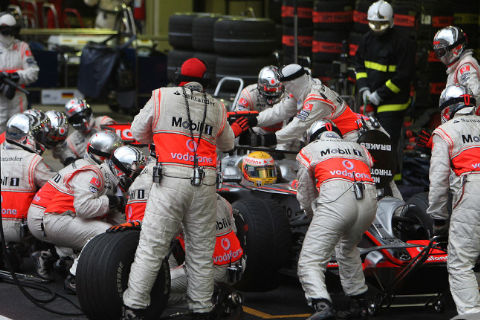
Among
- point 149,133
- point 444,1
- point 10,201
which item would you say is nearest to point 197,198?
point 149,133

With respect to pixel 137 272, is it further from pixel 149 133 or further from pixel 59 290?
pixel 59 290

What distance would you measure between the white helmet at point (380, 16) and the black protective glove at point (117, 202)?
4.35 meters

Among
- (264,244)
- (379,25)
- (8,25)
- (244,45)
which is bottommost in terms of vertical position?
(264,244)

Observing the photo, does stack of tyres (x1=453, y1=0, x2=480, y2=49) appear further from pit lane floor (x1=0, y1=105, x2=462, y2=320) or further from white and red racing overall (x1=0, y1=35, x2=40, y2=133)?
pit lane floor (x1=0, y1=105, x2=462, y2=320)

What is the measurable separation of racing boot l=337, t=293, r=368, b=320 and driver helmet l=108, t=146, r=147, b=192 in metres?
2.08

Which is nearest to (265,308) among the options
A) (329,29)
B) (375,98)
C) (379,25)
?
(375,98)

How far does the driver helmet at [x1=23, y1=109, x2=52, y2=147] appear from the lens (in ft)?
30.9

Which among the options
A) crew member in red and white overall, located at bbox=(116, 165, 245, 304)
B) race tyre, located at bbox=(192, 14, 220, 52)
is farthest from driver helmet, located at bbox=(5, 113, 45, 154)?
race tyre, located at bbox=(192, 14, 220, 52)

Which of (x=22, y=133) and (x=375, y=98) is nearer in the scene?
(x=22, y=133)

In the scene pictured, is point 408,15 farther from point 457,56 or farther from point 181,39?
point 181,39

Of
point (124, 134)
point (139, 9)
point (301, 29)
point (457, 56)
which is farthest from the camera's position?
point (139, 9)

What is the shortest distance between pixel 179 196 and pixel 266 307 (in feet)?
5.64

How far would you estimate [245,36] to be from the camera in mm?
14273

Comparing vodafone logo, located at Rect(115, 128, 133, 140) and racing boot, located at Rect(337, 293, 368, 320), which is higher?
vodafone logo, located at Rect(115, 128, 133, 140)
